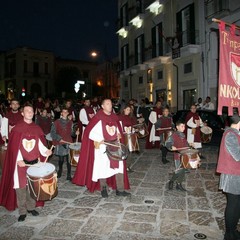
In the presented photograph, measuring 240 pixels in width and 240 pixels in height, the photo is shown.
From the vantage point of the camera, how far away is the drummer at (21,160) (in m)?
5.15

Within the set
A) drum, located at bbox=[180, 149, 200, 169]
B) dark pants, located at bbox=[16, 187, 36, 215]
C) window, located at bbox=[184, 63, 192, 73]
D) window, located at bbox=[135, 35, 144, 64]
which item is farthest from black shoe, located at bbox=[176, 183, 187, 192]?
window, located at bbox=[135, 35, 144, 64]

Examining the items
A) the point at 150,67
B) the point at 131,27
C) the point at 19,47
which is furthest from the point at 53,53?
the point at 150,67

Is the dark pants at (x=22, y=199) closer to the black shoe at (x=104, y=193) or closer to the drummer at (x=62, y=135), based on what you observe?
the black shoe at (x=104, y=193)

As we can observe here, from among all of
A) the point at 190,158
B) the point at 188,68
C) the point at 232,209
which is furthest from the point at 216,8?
the point at 232,209

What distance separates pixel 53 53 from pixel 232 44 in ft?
199

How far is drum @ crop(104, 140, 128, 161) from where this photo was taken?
605 cm

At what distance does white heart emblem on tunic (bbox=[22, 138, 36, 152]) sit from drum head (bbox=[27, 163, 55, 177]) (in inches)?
13.1

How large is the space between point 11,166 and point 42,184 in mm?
767

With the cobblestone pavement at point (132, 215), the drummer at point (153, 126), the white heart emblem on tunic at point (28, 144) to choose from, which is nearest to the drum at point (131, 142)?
the cobblestone pavement at point (132, 215)

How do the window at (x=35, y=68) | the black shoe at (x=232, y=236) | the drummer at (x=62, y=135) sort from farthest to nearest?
the window at (x=35, y=68) < the drummer at (x=62, y=135) < the black shoe at (x=232, y=236)

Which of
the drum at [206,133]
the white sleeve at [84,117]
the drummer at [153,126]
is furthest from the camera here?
the drummer at [153,126]

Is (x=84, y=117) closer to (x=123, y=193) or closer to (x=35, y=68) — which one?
(x=123, y=193)

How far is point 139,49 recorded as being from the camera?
2786cm

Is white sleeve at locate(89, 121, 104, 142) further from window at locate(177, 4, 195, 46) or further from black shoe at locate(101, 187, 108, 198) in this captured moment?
window at locate(177, 4, 195, 46)
